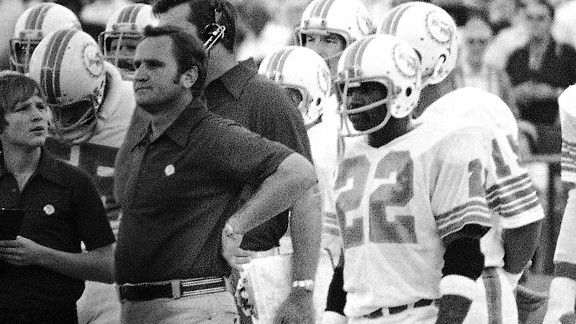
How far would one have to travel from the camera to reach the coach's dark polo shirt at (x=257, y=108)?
6.75 metres

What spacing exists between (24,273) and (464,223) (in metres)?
1.65

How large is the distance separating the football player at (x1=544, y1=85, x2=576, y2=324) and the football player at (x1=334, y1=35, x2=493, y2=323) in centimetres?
33

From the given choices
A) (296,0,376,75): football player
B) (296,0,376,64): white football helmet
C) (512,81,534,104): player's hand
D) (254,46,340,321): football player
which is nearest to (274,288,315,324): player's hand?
(254,46,340,321): football player

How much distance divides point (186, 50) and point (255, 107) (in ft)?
2.71

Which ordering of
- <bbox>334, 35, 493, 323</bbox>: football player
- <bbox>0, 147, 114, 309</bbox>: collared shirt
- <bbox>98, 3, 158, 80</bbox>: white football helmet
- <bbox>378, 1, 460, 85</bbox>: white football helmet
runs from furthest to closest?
<bbox>98, 3, 158, 80</bbox>: white football helmet, <bbox>378, 1, 460, 85</bbox>: white football helmet, <bbox>0, 147, 114, 309</bbox>: collared shirt, <bbox>334, 35, 493, 323</bbox>: football player

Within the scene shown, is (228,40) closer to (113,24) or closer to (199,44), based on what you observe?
(199,44)

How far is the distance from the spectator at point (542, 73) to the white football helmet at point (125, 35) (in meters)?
4.88

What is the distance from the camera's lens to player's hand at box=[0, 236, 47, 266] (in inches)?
250

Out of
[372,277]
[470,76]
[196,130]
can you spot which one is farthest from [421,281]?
[470,76]

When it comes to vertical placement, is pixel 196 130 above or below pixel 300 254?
above

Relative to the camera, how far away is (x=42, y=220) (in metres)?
6.56

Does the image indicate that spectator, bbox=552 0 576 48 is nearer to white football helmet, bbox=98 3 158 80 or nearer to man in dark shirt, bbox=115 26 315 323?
white football helmet, bbox=98 3 158 80

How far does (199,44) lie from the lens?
6.06m

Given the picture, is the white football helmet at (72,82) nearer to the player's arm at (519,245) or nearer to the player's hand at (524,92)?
the player's arm at (519,245)
